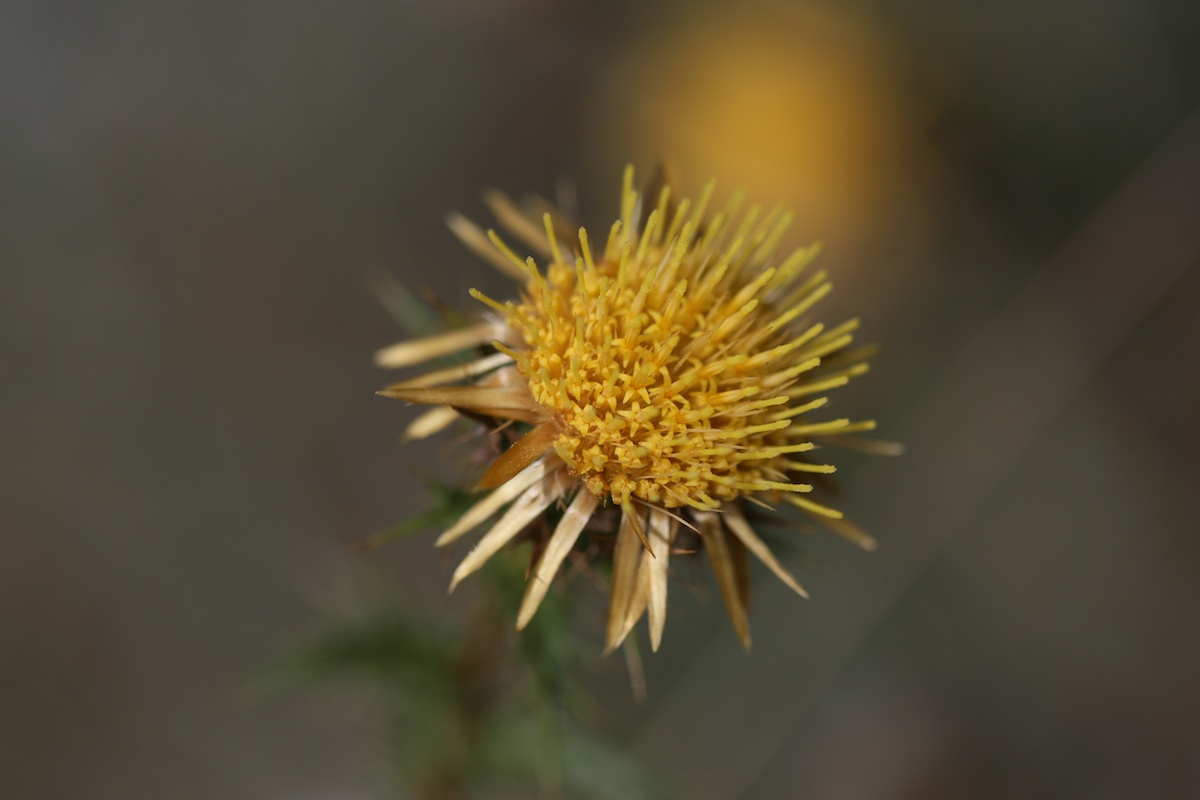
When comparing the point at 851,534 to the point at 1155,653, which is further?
the point at 1155,653

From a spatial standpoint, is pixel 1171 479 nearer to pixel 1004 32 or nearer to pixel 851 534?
pixel 1004 32

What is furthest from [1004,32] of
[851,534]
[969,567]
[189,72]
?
[189,72]

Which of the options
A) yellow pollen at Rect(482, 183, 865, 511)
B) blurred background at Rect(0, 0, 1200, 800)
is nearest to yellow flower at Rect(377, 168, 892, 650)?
yellow pollen at Rect(482, 183, 865, 511)

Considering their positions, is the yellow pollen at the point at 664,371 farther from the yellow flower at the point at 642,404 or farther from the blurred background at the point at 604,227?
the blurred background at the point at 604,227

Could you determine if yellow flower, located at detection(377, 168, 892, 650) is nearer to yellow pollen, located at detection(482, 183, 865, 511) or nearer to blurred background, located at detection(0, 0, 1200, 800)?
yellow pollen, located at detection(482, 183, 865, 511)

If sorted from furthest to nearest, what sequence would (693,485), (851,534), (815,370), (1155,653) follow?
(1155,653)
(815,370)
(851,534)
(693,485)

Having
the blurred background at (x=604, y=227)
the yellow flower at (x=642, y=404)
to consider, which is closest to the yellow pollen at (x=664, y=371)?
the yellow flower at (x=642, y=404)

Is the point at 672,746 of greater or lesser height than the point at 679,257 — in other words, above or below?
below
